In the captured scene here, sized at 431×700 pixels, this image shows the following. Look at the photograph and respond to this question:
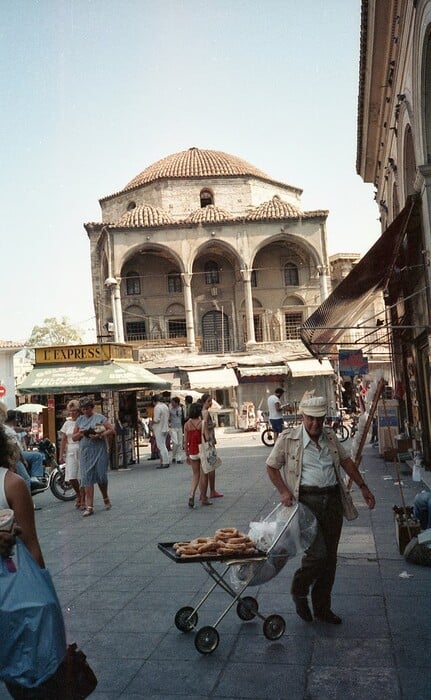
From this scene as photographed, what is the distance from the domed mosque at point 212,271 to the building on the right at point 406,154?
19977 millimetres

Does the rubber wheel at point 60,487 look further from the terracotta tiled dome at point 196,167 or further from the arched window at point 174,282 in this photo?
the terracotta tiled dome at point 196,167

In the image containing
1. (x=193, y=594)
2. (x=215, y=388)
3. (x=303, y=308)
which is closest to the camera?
(x=193, y=594)

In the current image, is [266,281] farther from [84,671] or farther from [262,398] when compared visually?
[84,671]

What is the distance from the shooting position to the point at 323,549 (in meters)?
4.57

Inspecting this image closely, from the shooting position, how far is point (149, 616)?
4.99 metres

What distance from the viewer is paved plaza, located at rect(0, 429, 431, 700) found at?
3.69m

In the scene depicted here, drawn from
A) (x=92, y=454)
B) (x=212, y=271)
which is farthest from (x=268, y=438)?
(x=212, y=271)

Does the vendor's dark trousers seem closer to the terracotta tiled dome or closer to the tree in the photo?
the terracotta tiled dome

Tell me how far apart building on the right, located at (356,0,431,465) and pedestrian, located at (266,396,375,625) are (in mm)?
4769

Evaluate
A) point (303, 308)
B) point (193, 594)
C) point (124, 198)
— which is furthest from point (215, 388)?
point (193, 594)

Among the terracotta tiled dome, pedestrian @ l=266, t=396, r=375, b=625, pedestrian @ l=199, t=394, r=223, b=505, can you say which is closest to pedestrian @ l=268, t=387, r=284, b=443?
pedestrian @ l=199, t=394, r=223, b=505

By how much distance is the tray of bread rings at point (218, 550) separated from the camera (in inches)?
167

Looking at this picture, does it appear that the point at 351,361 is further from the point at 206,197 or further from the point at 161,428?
the point at 206,197

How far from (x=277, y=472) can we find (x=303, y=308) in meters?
36.5
